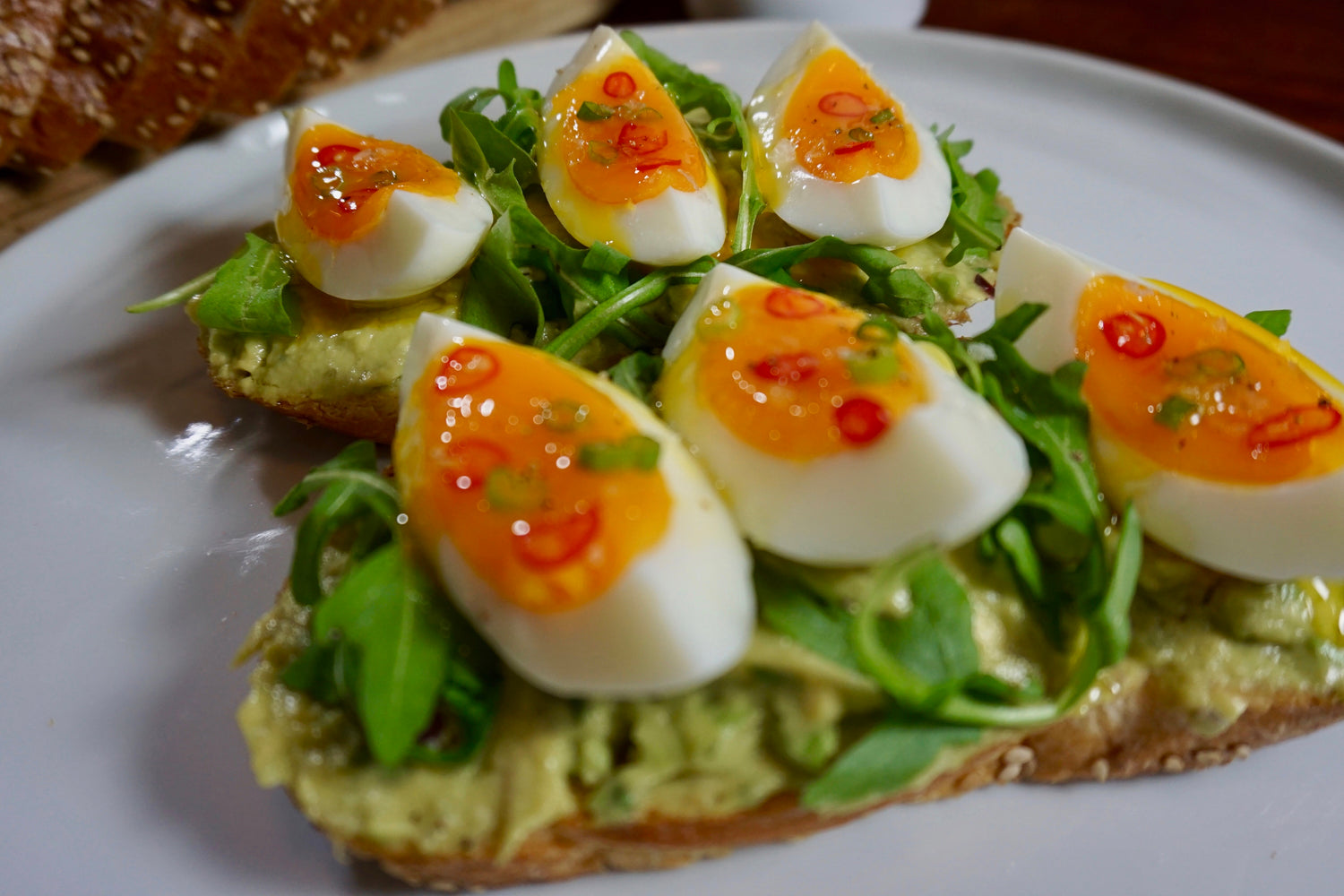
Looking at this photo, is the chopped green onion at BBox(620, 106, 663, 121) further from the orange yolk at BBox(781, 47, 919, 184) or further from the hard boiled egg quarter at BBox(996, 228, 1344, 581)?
the hard boiled egg quarter at BBox(996, 228, 1344, 581)

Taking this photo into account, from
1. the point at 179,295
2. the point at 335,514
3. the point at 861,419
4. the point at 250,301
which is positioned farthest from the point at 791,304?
the point at 179,295

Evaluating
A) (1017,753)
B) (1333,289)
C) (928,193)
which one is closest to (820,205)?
(928,193)

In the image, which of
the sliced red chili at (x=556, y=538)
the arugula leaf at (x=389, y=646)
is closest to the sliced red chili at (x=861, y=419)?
the sliced red chili at (x=556, y=538)

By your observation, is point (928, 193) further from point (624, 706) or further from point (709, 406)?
point (624, 706)

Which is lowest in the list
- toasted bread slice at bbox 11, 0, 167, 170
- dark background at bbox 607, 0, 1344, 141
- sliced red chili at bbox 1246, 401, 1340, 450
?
dark background at bbox 607, 0, 1344, 141

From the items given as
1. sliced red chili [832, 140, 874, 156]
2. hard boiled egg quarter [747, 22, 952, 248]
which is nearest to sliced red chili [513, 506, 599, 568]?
hard boiled egg quarter [747, 22, 952, 248]
